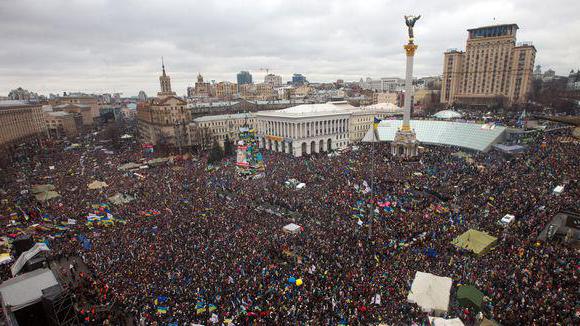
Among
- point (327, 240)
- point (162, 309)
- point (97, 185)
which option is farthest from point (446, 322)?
point (97, 185)

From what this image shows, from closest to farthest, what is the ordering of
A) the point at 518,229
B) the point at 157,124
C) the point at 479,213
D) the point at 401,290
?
the point at 401,290 < the point at 518,229 < the point at 479,213 < the point at 157,124

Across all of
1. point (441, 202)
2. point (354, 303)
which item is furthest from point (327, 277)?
point (441, 202)

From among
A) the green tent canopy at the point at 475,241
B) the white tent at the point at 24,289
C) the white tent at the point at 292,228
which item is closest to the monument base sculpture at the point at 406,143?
the green tent canopy at the point at 475,241

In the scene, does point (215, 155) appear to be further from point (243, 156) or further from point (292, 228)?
point (292, 228)

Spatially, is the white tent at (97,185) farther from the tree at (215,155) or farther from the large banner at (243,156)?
the tree at (215,155)

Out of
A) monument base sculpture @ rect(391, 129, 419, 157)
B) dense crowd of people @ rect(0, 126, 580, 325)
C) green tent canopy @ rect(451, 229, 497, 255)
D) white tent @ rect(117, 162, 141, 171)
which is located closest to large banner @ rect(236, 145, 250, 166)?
dense crowd of people @ rect(0, 126, 580, 325)

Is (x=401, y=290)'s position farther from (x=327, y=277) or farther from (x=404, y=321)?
(x=327, y=277)

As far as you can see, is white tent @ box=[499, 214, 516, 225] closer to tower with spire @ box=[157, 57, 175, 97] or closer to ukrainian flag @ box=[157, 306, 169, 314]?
ukrainian flag @ box=[157, 306, 169, 314]
